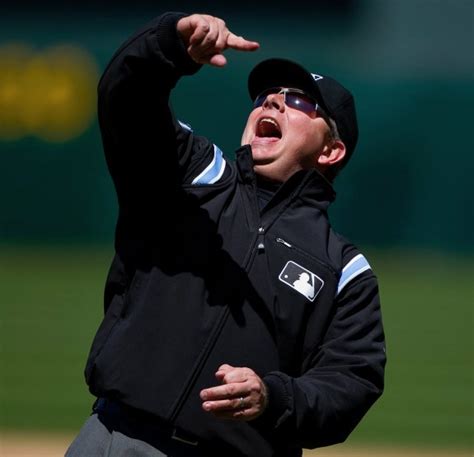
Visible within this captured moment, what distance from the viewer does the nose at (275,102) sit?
10.9 ft

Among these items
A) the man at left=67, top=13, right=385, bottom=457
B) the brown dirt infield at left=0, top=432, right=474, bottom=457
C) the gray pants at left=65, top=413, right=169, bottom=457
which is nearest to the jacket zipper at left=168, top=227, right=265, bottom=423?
the man at left=67, top=13, right=385, bottom=457

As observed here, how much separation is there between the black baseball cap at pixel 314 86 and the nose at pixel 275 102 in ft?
0.20

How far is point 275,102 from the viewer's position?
3.32 metres

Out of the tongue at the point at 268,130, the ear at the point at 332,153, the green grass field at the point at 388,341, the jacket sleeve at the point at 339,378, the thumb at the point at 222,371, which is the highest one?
the tongue at the point at 268,130

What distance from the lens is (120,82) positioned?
273 centimetres

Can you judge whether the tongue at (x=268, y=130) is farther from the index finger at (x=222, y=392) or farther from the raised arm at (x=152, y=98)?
the index finger at (x=222, y=392)

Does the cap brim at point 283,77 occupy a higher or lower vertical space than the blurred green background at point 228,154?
higher

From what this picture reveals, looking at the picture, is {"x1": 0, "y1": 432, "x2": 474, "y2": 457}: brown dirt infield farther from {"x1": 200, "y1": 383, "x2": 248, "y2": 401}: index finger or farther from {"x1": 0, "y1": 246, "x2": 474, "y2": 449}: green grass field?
{"x1": 200, "y1": 383, "x2": 248, "y2": 401}: index finger

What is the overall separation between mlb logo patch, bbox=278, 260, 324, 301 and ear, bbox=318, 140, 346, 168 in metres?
0.54

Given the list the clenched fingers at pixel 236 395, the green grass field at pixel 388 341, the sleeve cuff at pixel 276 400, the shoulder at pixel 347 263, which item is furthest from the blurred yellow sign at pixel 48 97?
the clenched fingers at pixel 236 395

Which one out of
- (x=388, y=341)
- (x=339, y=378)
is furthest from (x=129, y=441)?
(x=388, y=341)

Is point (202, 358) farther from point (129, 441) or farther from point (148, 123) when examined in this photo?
point (148, 123)

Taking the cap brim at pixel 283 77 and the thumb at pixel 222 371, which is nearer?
the thumb at pixel 222 371

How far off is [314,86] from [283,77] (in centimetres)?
12
